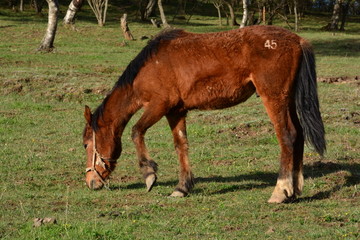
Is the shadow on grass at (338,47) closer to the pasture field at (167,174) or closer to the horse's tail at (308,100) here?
the pasture field at (167,174)

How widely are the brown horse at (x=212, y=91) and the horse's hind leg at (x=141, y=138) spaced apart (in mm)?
13

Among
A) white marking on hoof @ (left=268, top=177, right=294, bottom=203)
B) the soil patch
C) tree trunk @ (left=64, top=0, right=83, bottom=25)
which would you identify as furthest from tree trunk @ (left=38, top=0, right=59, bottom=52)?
white marking on hoof @ (left=268, top=177, right=294, bottom=203)

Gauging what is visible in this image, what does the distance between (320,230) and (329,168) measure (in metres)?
3.51

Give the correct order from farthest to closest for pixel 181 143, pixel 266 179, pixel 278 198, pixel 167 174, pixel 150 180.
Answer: pixel 167 174
pixel 266 179
pixel 181 143
pixel 150 180
pixel 278 198

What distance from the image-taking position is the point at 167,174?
10.3 m

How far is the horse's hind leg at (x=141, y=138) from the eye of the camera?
8664 mm

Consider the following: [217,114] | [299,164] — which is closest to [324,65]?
[217,114]

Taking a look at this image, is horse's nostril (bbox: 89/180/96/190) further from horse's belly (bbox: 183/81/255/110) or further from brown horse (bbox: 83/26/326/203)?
horse's belly (bbox: 183/81/255/110)

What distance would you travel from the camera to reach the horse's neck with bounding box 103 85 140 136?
353 inches

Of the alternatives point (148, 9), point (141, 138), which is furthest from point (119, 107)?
point (148, 9)

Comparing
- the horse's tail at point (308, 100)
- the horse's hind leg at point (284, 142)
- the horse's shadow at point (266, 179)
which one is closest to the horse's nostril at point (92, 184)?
the horse's shadow at point (266, 179)

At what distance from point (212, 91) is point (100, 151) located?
172 centimetres

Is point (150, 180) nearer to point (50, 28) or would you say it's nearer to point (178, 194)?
point (178, 194)

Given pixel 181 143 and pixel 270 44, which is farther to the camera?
pixel 181 143
